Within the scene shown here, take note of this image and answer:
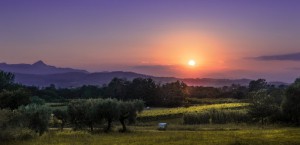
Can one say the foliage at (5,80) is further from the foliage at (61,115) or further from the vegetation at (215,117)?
the vegetation at (215,117)

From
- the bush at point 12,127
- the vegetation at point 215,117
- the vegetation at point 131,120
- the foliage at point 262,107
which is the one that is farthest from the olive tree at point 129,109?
the vegetation at point 215,117

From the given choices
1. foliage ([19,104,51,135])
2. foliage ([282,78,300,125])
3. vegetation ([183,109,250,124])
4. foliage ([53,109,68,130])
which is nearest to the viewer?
foliage ([19,104,51,135])

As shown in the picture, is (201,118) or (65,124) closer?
(65,124)

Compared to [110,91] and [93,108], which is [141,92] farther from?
[93,108]

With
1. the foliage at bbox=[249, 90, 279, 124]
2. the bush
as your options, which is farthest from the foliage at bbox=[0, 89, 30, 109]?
the foliage at bbox=[249, 90, 279, 124]

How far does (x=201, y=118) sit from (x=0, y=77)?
60.1 m

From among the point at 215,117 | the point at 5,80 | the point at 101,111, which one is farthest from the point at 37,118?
the point at 5,80

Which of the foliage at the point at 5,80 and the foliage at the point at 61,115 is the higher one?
the foliage at the point at 5,80

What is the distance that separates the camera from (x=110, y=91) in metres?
189

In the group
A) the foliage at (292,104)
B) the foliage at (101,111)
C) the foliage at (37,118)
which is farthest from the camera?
the foliage at (292,104)

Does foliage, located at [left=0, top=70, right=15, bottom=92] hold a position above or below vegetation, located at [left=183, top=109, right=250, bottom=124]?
above

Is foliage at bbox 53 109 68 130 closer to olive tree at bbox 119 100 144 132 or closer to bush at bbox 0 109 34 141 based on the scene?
olive tree at bbox 119 100 144 132

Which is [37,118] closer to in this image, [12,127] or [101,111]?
[12,127]

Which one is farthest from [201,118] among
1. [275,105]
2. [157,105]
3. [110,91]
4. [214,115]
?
[110,91]
